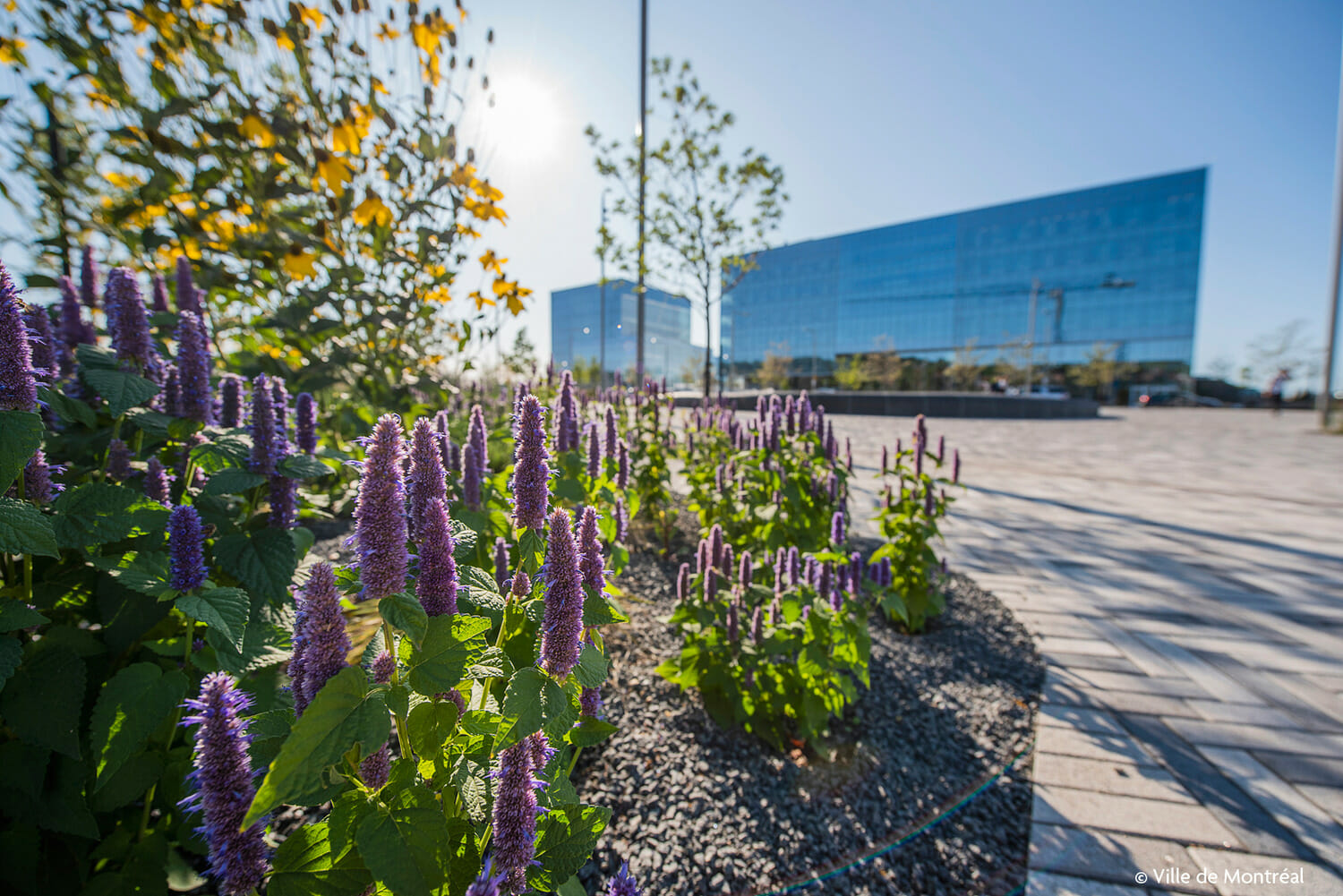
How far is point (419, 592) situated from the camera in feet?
2.85

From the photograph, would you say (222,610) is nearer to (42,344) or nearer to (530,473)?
(530,473)

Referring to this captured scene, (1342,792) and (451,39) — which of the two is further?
(451,39)

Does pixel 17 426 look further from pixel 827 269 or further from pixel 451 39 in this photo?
pixel 827 269

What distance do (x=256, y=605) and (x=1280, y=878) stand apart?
3.43 metres

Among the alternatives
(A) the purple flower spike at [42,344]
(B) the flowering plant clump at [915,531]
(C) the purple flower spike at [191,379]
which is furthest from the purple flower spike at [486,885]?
(B) the flowering plant clump at [915,531]

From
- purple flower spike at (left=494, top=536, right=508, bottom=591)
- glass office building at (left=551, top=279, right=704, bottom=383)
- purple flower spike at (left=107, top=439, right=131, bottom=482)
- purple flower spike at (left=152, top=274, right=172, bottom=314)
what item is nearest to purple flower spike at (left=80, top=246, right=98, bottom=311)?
purple flower spike at (left=152, top=274, right=172, bottom=314)

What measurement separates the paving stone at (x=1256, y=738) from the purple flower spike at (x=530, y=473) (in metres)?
3.54

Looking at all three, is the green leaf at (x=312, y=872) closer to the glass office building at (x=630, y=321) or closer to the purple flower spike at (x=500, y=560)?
the purple flower spike at (x=500, y=560)

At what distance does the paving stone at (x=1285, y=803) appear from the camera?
208cm

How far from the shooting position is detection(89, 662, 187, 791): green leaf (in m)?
1.03

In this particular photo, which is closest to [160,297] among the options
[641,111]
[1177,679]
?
[1177,679]

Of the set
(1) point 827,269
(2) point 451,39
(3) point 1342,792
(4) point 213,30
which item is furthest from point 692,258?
(1) point 827,269

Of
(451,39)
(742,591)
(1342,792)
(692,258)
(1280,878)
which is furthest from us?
(692,258)

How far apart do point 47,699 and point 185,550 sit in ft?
1.22
